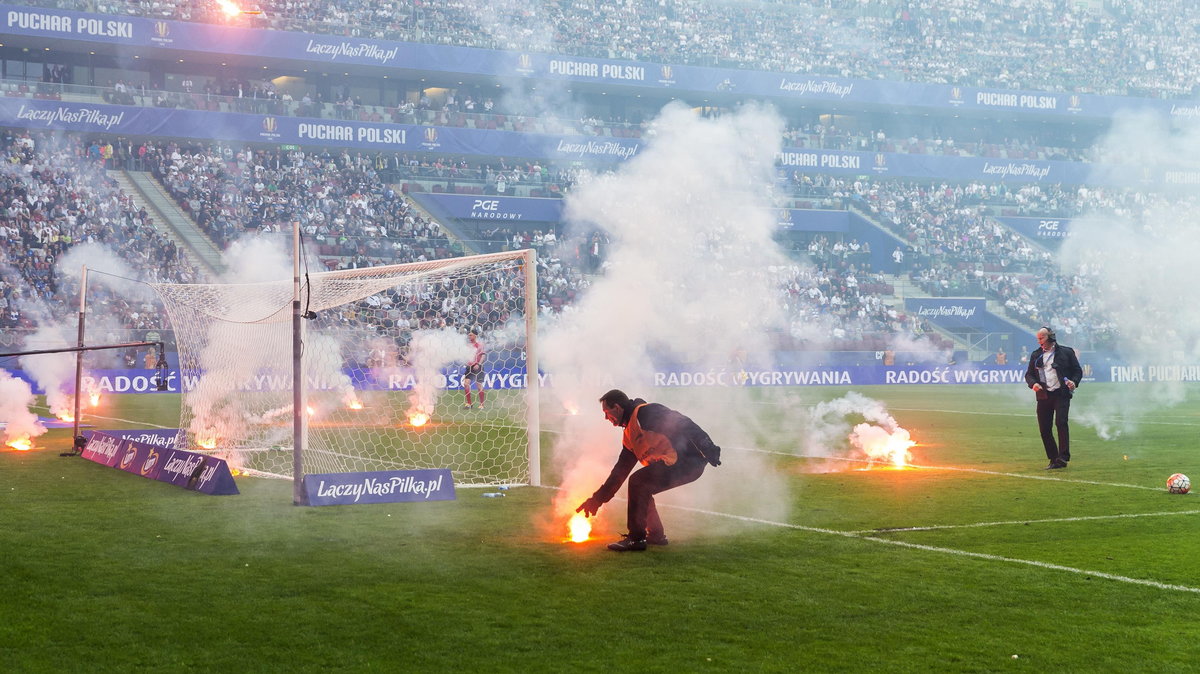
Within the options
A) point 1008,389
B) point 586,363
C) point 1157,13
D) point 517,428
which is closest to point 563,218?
point 1008,389

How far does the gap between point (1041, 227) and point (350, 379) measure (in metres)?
38.5

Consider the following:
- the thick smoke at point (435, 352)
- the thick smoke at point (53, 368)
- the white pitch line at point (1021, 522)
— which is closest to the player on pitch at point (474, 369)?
the thick smoke at point (435, 352)

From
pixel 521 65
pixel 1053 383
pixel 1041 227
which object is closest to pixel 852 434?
pixel 1053 383

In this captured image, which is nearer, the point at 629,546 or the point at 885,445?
the point at 629,546

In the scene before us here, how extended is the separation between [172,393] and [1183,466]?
2502 centimetres

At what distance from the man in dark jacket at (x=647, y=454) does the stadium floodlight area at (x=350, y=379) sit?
3.93 meters

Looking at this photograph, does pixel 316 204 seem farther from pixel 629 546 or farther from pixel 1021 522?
pixel 629 546

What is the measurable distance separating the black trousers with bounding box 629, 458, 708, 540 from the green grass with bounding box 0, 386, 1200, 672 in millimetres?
311

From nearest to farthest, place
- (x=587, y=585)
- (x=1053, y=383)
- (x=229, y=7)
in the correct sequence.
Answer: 1. (x=587, y=585)
2. (x=1053, y=383)
3. (x=229, y=7)

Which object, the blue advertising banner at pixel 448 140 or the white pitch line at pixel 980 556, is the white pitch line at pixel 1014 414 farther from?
the blue advertising banner at pixel 448 140

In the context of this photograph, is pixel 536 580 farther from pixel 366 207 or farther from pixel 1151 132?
pixel 1151 132

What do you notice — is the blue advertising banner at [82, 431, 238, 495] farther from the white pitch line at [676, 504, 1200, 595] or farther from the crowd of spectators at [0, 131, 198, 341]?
the crowd of spectators at [0, 131, 198, 341]

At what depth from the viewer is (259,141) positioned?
1714 inches

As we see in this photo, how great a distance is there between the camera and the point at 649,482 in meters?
9.19
